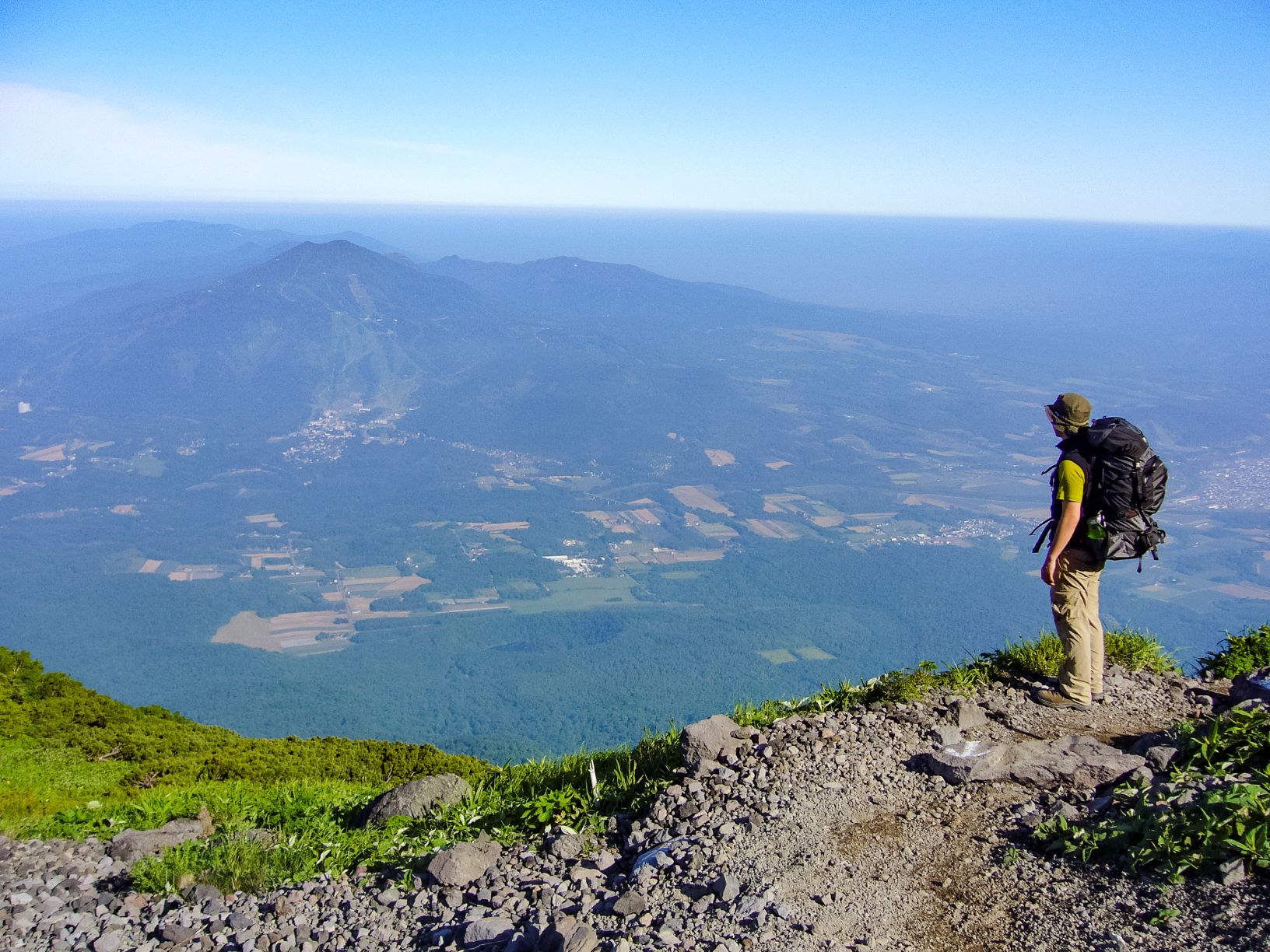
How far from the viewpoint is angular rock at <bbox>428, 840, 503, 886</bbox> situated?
15.8 ft

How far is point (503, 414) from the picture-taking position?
200 meters

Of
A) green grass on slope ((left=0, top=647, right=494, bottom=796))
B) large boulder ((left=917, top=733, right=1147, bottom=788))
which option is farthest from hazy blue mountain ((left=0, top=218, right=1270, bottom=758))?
large boulder ((left=917, top=733, right=1147, bottom=788))

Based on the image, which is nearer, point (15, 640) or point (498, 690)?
point (498, 690)

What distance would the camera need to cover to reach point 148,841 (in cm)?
557

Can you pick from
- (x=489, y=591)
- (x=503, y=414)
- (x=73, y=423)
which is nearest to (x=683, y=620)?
(x=489, y=591)

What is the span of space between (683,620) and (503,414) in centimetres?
12379

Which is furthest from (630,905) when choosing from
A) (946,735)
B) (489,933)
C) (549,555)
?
(549,555)

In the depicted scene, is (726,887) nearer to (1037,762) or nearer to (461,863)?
(461,863)

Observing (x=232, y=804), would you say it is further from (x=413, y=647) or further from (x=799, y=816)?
(x=413, y=647)

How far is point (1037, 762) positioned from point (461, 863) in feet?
11.7

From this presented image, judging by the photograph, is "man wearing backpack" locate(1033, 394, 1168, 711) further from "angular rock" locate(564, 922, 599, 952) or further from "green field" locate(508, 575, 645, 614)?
"green field" locate(508, 575, 645, 614)

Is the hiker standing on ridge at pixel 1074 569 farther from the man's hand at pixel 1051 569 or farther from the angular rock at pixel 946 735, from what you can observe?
the angular rock at pixel 946 735

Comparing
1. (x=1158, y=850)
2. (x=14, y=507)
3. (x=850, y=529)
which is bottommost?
(x=14, y=507)

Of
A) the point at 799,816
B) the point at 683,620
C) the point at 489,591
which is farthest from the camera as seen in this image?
the point at 489,591
